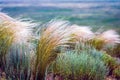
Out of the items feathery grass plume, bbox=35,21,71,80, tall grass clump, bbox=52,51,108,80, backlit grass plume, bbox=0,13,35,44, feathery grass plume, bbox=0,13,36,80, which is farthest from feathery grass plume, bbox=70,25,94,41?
feathery grass plume, bbox=35,21,71,80

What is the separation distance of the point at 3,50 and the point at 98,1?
220 ft

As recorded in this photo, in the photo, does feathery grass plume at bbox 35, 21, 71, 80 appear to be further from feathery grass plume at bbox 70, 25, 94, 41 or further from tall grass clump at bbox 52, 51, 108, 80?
feathery grass plume at bbox 70, 25, 94, 41

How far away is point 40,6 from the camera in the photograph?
60.9m

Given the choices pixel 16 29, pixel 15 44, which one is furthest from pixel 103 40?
pixel 15 44

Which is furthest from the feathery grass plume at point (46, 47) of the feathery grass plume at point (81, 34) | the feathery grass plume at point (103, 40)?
the feathery grass plume at point (103, 40)

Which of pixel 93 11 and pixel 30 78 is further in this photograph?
pixel 93 11

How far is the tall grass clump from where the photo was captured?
584 centimetres

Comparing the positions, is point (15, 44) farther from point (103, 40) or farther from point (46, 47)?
point (103, 40)

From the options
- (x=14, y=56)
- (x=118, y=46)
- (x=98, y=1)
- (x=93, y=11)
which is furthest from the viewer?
(x=98, y=1)

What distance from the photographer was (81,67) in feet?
19.2

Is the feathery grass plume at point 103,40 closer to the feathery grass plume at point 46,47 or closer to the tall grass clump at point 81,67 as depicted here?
the tall grass clump at point 81,67

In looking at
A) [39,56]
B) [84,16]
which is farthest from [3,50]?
[84,16]

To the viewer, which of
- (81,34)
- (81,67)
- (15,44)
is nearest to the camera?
(15,44)

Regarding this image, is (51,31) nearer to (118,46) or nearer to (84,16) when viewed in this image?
(118,46)
